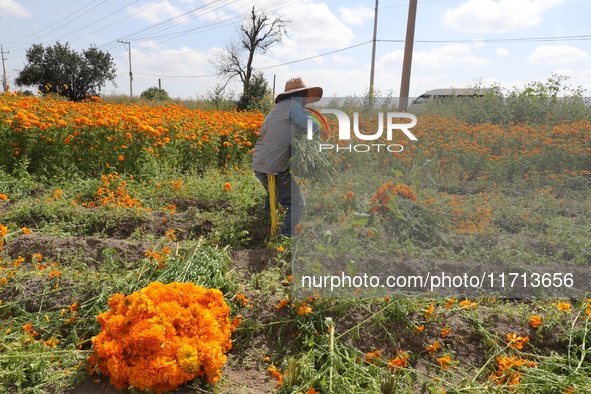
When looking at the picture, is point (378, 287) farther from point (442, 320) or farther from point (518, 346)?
point (518, 346)

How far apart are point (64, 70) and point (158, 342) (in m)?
35.1

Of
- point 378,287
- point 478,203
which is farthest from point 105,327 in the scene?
point 478,203

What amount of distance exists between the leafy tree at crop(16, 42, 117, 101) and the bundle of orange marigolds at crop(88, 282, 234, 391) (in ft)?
108

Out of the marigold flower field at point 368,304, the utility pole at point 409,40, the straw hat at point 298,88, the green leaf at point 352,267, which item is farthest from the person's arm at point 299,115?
the utility pole at point 409,40

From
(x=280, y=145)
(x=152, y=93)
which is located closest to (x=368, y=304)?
(x=280, y=145)

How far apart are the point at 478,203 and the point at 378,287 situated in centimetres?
77

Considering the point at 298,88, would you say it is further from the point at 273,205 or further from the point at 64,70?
the point at 64,70

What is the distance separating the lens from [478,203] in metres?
2.23

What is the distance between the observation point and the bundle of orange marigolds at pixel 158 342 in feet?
5.88

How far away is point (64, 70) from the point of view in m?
30.3

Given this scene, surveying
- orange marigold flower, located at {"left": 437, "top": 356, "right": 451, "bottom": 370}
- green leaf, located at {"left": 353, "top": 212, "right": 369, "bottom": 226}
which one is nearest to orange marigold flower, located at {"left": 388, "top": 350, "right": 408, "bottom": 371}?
orange marigold flower, located at {"left": 437, "top": 356, "right": 451, "bottom": 370}

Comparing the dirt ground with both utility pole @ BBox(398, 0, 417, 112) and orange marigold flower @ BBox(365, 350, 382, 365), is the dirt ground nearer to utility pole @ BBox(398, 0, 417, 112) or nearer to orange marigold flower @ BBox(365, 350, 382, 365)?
orange marigold flower @ BBox(365, 350, 382, 365)

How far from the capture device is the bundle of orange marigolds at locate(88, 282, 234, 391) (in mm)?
1792

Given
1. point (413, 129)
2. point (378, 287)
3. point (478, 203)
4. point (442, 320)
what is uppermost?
point (413, 129)
